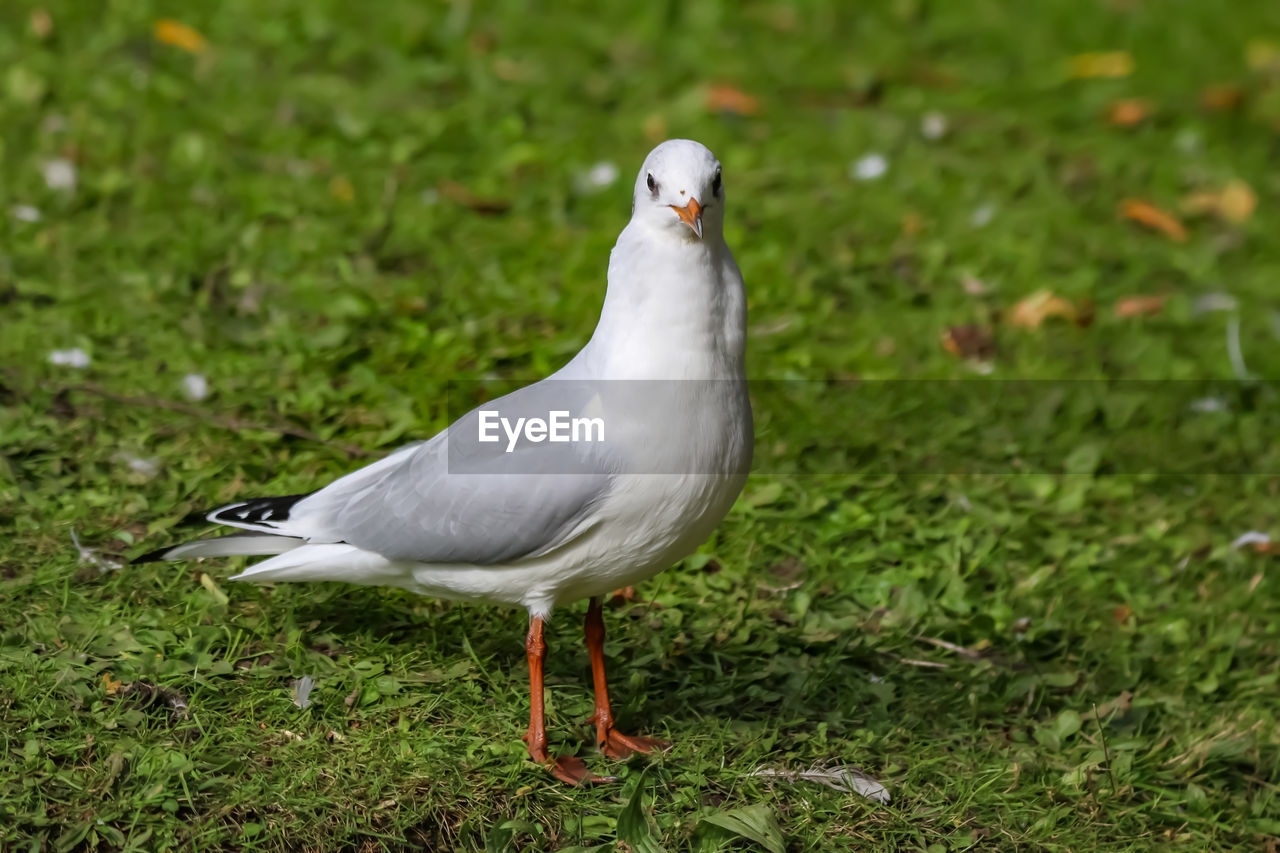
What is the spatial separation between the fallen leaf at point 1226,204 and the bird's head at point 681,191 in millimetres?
4512

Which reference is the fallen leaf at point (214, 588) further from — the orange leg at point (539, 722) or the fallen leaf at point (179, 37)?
→ the fallen leaf at point (179, 37)

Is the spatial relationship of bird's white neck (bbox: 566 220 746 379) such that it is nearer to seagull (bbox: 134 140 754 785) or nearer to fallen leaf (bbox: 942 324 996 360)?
seagull (bbox: 134 140 754 785)

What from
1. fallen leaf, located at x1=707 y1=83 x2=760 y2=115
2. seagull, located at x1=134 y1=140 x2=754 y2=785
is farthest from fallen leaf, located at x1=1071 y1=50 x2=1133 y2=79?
seagull, located at x1=134 y1=140 x2=754 y2=785

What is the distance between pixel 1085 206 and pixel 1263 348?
1.19 meters

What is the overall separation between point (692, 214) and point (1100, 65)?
5675 mm

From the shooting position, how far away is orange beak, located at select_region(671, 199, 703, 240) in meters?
3.03

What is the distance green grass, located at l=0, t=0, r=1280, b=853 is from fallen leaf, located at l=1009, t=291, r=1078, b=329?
0.28ft

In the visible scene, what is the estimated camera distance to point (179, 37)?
6.97 m

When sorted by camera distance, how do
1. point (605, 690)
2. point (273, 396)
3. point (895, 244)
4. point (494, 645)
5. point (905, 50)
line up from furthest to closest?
point (905, 50) < point (895, 244) < point (273, 396) < point (494, 645) < point (605, 690)

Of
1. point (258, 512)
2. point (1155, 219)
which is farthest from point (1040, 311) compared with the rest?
point (258, 512)

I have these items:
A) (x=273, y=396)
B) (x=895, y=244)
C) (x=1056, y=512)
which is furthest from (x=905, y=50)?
(x=273, y=396)

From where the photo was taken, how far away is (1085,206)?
22.2 feet

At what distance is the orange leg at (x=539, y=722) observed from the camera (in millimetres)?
3432

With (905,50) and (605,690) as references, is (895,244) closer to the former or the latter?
(905,50)
